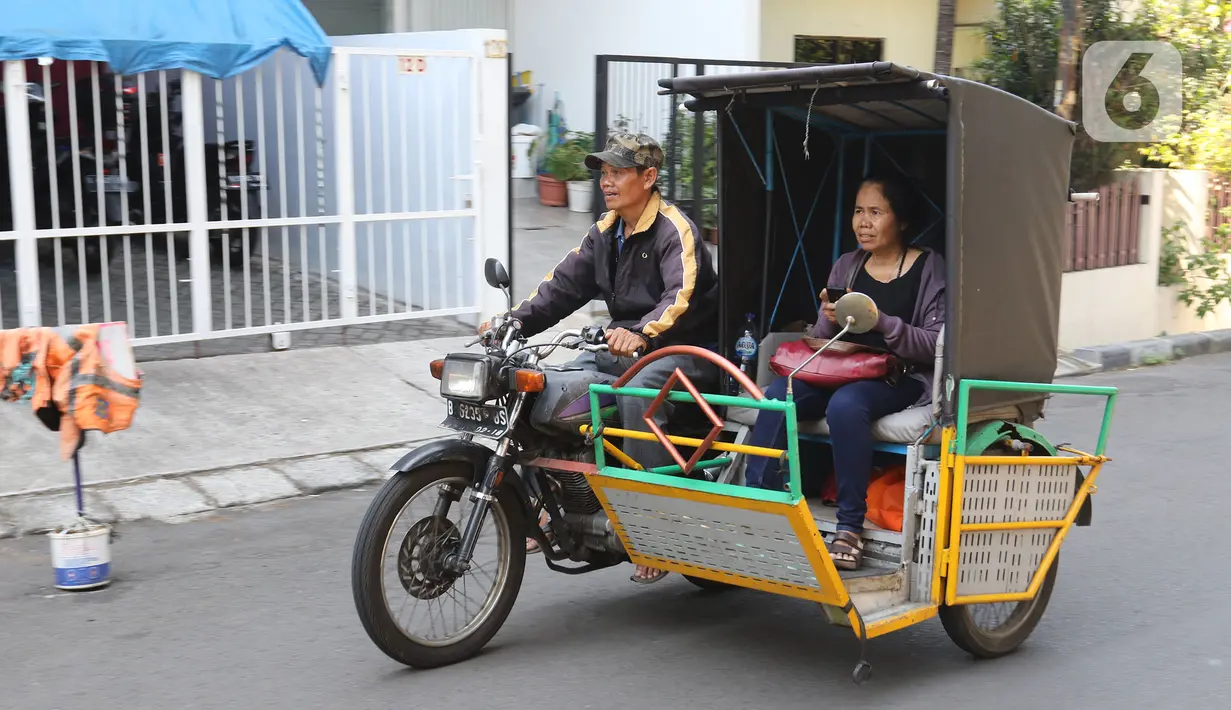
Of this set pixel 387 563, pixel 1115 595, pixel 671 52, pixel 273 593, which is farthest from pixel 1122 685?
pixel 671 52

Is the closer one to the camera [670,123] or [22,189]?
[22,189]

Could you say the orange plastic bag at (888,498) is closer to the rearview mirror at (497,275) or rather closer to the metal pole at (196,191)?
the rearview mirror at (497,275)

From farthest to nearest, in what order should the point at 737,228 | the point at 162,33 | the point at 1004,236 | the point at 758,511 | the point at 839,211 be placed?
the point at 162,33, the point at 839,211, the point at 737,228, the point at 1004,236, the point at 758,511

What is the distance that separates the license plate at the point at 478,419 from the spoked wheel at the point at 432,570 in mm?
144

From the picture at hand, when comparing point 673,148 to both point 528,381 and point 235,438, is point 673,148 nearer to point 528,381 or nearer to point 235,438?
point 235,438

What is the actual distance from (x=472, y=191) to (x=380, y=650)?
19.0 ft

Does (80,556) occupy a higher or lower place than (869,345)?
lower

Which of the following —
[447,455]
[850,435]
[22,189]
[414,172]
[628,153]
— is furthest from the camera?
[414,172]

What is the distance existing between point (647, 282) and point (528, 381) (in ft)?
2.88

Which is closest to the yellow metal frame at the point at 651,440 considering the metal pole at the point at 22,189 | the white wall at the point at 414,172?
the metal pole at the point at 22,189

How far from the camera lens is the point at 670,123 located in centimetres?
1109

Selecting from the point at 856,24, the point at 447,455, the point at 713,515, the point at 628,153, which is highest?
the point at 856,24

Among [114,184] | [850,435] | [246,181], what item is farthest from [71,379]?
[246,181]

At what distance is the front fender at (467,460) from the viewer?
4.17 meters
